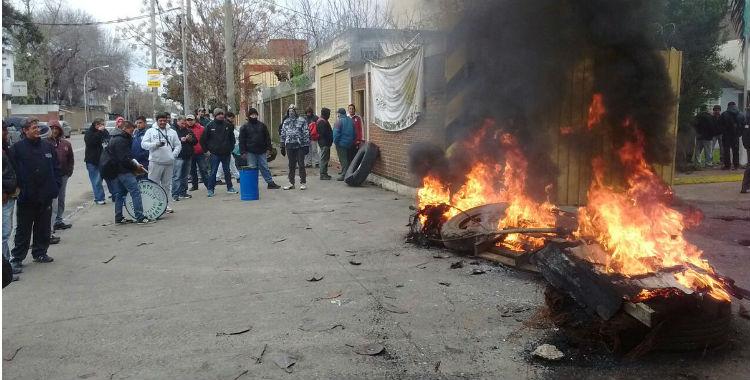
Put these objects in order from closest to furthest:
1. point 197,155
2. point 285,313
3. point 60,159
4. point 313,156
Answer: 1. point 285,313
2. point 60,159
3. point 197,155
4. point 313,156

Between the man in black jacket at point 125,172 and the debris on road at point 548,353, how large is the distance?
6.77 meters

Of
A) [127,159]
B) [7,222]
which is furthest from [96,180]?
[7,222]

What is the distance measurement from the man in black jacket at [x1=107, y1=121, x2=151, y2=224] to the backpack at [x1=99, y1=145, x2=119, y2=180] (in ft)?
0.10

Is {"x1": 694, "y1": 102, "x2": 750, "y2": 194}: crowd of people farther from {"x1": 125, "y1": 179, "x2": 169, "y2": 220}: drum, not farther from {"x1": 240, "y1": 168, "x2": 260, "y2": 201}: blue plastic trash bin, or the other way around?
{"x1": 125, "y1": 179, "x2": 169, "y2": 220}: drum

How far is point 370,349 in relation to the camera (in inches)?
153

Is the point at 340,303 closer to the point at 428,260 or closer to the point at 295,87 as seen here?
the point at 428,260

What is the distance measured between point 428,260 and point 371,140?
7.40m

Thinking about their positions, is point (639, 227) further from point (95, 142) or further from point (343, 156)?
Answer: point (343, 156)

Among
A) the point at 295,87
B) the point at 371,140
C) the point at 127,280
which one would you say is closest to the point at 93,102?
the point at 295,87

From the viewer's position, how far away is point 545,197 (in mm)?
7059

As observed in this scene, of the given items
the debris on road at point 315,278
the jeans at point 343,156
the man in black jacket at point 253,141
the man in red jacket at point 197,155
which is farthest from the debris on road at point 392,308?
the jeans at point 343,156

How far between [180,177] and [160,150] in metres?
1.73

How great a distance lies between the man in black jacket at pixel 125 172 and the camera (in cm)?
841

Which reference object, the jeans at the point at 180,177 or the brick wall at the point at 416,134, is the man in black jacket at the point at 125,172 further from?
the brick wall at the point at 416,134
